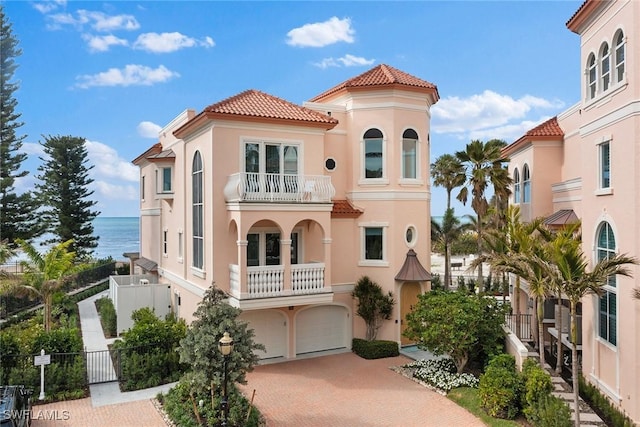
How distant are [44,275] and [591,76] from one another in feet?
73.9

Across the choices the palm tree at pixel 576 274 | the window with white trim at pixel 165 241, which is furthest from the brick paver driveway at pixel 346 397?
the window with white trim at pixel 165 241

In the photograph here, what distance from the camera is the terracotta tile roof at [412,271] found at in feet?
64.0

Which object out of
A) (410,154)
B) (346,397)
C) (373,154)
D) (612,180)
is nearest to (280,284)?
(346,397)

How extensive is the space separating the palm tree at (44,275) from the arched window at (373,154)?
A: 553 inches

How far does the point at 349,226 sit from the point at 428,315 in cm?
566

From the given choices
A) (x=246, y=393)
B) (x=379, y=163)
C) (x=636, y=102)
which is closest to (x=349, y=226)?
(x=379, y=163)

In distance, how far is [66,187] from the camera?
4428cm

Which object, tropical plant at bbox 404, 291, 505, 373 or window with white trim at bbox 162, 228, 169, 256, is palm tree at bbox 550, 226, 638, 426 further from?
window with white trim at bbox 162, 228, 169, 256

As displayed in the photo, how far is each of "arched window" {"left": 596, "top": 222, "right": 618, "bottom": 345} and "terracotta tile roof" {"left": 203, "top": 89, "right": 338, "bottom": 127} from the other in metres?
10.3

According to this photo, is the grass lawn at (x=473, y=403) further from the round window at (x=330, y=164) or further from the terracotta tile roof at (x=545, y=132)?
the terracotta tile roof at (x=545, y=132)

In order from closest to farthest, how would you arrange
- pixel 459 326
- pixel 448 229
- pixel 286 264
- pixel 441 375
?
pixel 459 326 → pixel 441 375 → pixel 286 264 → pixel 448 229

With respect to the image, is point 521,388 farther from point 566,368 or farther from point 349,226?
point 349,226

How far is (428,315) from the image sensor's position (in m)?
16.2

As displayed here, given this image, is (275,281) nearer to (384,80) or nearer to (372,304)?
(372,304)
